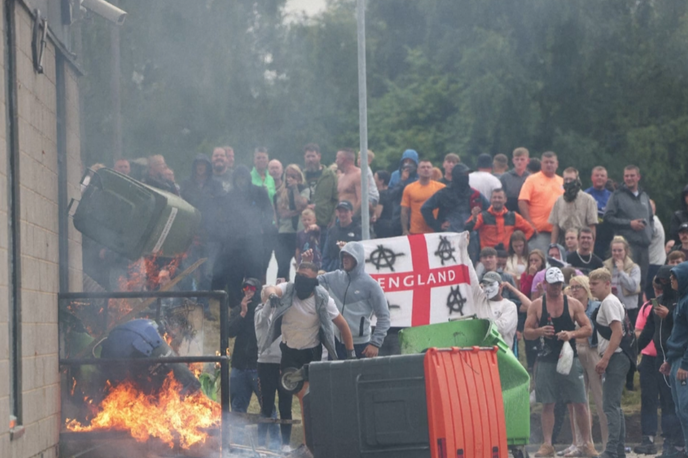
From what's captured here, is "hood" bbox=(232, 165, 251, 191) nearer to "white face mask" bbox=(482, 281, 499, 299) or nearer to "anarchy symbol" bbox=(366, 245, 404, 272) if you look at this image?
"anarchy symbol" bbox=(366, 245, 404, 272)

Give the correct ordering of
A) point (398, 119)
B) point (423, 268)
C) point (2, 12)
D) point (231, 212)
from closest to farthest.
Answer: point (2, 12), point (423, 268), point (231, 212), point (398, 119)

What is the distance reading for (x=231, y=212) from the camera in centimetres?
1392

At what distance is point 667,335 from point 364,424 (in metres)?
3.91

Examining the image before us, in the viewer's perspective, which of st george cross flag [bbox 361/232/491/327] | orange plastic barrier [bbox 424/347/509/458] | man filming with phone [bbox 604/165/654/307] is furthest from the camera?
man filming with phone [bbox 604/165/654/307]

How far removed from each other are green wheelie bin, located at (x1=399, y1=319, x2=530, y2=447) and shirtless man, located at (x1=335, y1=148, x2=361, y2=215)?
4.39 m

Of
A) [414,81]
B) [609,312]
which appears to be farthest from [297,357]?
[414,81]

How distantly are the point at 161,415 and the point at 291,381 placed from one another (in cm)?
135

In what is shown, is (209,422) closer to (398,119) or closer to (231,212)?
(231,212)

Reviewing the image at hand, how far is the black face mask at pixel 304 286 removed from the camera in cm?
1075

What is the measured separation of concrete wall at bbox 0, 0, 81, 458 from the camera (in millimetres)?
7156

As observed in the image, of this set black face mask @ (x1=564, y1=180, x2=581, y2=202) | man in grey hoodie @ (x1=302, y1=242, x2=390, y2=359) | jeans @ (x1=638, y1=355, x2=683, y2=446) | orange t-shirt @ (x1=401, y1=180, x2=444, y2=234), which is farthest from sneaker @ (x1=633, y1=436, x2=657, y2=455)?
orange t-shirt @ (x1=401, y1=180, x2=444, y2=234)

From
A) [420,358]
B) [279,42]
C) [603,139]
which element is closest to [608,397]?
[420,358]

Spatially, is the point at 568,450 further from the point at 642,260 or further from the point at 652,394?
the point at 642,260

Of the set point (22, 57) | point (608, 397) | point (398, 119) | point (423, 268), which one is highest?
point (398, 119)
